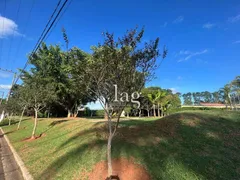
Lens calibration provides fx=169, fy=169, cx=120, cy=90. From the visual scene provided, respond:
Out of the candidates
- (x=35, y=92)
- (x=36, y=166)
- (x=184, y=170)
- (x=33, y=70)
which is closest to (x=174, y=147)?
(x=184, y=170)

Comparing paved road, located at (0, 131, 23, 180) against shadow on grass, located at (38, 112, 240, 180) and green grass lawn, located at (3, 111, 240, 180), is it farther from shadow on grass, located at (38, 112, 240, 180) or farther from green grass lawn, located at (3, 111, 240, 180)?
shadow on grass, located at (38, 112, 240, 180)

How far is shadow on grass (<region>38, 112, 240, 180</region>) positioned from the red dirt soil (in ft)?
1.03

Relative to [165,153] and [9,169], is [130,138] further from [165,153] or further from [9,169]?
[9,169]

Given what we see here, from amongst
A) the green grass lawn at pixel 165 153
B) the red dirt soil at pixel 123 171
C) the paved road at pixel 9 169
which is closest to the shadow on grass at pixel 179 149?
the green grass lawn at pixel 165 153

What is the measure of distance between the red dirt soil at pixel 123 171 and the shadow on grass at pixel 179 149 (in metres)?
0.31

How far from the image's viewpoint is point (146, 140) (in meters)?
8.09

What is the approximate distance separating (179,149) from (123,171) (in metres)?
3.06

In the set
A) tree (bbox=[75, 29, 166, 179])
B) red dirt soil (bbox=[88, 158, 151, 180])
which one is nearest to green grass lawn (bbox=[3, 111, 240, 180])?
red dirt soil (bbox=[88, 158, 151, 180])

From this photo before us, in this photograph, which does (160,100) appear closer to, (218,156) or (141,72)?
(218,156)

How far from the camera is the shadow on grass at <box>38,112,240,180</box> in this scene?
5816 millimetres

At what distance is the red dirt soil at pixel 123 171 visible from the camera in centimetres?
532

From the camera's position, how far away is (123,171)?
560 cm

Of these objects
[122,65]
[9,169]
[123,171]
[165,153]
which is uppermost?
[122,65]

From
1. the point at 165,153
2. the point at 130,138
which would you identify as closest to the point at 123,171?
the point at 165,153
